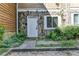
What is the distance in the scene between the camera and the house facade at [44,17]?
22.5ft

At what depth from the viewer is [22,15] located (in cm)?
712

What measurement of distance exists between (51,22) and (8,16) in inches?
44.3

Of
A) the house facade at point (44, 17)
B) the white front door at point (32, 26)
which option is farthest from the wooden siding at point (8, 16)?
the white front door at point (32, 26)

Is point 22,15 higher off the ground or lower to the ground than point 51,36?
higher

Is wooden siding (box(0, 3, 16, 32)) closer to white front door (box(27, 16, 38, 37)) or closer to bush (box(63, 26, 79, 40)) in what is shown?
white front door (box(27, 16, 38, 37))

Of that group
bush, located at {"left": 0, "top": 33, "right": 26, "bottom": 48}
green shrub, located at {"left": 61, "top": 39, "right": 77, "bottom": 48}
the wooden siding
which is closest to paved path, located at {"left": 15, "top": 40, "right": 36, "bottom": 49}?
bush, located at {"left": 0, "top": 33, "right": 26, "bottom": 48}

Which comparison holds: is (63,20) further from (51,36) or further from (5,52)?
(5,52)

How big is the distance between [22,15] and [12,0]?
130 centimetres

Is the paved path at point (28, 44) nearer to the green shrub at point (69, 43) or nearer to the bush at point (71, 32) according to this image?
the green shrub at point (69, 43)

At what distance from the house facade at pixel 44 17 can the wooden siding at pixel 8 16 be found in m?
0.16

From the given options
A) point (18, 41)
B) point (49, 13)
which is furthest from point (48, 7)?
point (18, 41)

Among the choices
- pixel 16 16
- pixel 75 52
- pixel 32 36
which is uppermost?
pixel 16 16

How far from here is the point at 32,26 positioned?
6.97 m

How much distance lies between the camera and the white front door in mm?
6875
